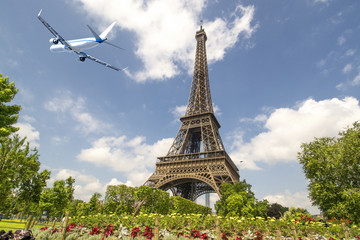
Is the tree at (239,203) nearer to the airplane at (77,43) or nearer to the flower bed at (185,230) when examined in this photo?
the flower bed at (185,230)

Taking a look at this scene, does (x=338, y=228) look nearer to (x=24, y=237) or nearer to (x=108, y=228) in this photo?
(x=108, y=228)

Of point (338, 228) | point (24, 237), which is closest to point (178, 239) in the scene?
point (24, 237)

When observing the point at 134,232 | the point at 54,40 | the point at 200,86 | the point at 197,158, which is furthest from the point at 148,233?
the point at 200,86

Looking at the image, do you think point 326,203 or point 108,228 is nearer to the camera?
point 108,228

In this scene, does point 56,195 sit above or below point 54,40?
below

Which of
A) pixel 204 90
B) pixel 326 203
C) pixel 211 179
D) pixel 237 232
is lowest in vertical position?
pixel 237 232

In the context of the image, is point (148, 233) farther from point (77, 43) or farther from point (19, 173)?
point (19, 173)

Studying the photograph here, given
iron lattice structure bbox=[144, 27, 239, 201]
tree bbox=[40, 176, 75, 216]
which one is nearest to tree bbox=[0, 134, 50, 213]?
tree bbox=[40, 176, 75, 216]

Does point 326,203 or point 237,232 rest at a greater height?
point 326,203
